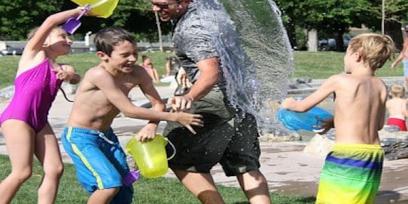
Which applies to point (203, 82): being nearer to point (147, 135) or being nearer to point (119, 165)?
point (147, 135)

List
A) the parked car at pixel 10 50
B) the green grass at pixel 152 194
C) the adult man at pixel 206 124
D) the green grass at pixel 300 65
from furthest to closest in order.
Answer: the parked car at pixel 10 50
the green grass at pixel 300 65
the green grass at pixel 152 194
the adult man at pixel 206 124

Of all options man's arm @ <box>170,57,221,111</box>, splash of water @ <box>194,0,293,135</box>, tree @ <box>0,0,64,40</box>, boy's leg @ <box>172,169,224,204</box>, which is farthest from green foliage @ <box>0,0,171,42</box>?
man's arm @ <box>170,57,221,111</box>

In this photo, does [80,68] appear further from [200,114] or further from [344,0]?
[344,0]

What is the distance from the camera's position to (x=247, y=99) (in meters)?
5.11

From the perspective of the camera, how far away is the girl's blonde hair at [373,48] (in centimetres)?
455

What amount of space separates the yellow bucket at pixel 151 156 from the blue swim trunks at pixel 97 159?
16 centimetres

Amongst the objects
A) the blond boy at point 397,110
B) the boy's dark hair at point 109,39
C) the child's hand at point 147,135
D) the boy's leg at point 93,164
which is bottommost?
the blond boy at point 397,110

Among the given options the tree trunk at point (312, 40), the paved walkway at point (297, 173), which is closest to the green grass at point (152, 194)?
the paved walkway at point (297, 173)

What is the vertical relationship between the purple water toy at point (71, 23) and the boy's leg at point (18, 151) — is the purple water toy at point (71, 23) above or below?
above

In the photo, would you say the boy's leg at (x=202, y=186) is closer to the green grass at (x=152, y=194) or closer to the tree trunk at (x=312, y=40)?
the green grass at (x=152, y=194)

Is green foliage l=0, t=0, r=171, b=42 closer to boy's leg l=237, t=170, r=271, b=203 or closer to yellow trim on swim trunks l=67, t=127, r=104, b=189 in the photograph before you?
boy's leg l=237, t=170, r=271, b=203

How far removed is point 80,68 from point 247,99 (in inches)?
Answer: 909

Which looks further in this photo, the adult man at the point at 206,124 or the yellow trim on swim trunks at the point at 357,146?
the adult man at the point at 206,124

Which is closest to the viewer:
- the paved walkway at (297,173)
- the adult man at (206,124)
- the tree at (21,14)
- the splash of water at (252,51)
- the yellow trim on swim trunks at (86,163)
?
the adult man at (206,124)
